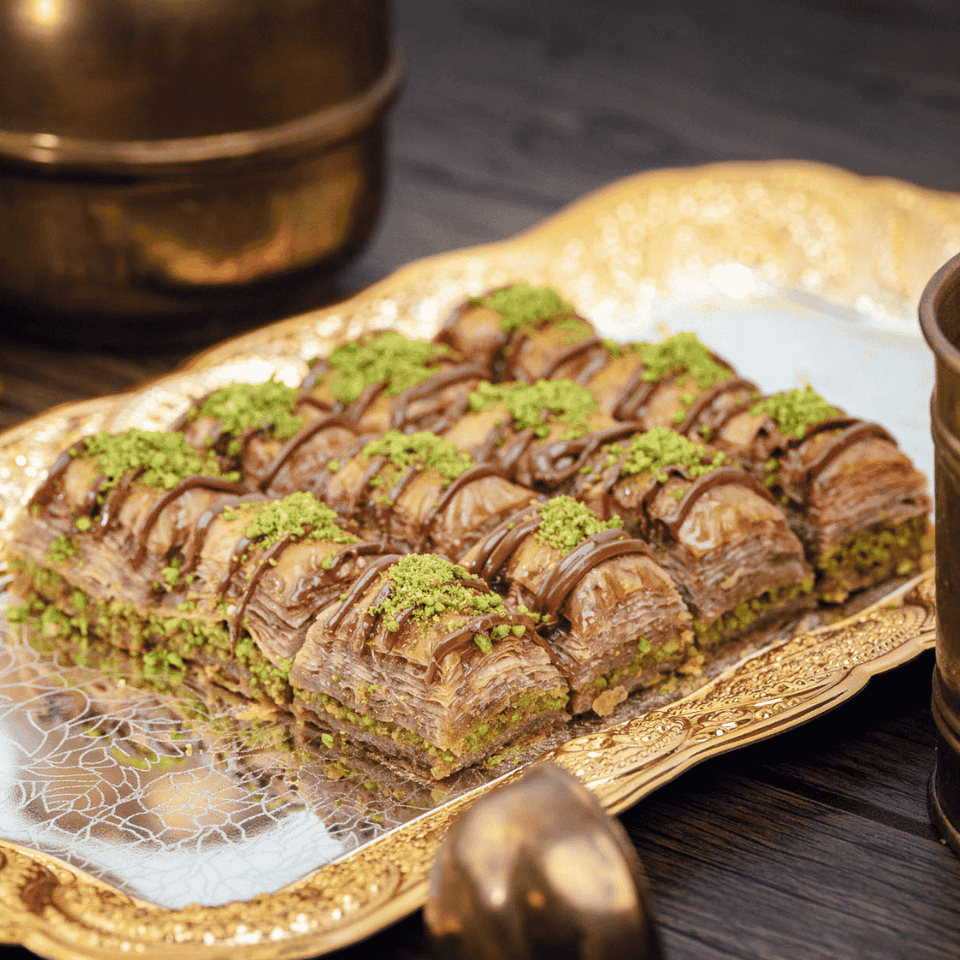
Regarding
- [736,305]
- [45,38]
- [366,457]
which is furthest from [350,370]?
[736,305]

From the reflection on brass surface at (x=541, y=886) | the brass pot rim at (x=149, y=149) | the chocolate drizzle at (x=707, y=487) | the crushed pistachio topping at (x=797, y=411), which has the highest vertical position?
the brass pot rim at (x=149, y=149)

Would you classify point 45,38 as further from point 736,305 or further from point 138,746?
point 736,305

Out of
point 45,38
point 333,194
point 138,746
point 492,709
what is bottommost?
point 138,746

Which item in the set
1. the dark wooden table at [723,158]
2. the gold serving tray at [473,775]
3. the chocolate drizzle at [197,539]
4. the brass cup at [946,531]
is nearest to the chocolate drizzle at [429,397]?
the gold serving tray at [473,775]

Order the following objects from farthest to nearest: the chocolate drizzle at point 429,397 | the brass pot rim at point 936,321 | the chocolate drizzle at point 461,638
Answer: the chocolate drizzle at point 429,397, the chocolate drizzle at point 461,638, the brass pot rim at point 936,321

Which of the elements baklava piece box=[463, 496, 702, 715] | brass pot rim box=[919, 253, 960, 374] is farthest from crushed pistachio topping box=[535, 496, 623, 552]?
brass pot rim box=[919, 253, 960, 374]

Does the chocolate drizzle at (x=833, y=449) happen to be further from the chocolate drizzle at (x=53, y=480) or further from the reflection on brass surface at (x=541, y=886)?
the chocolate drizzle at (x=53, y=480)
